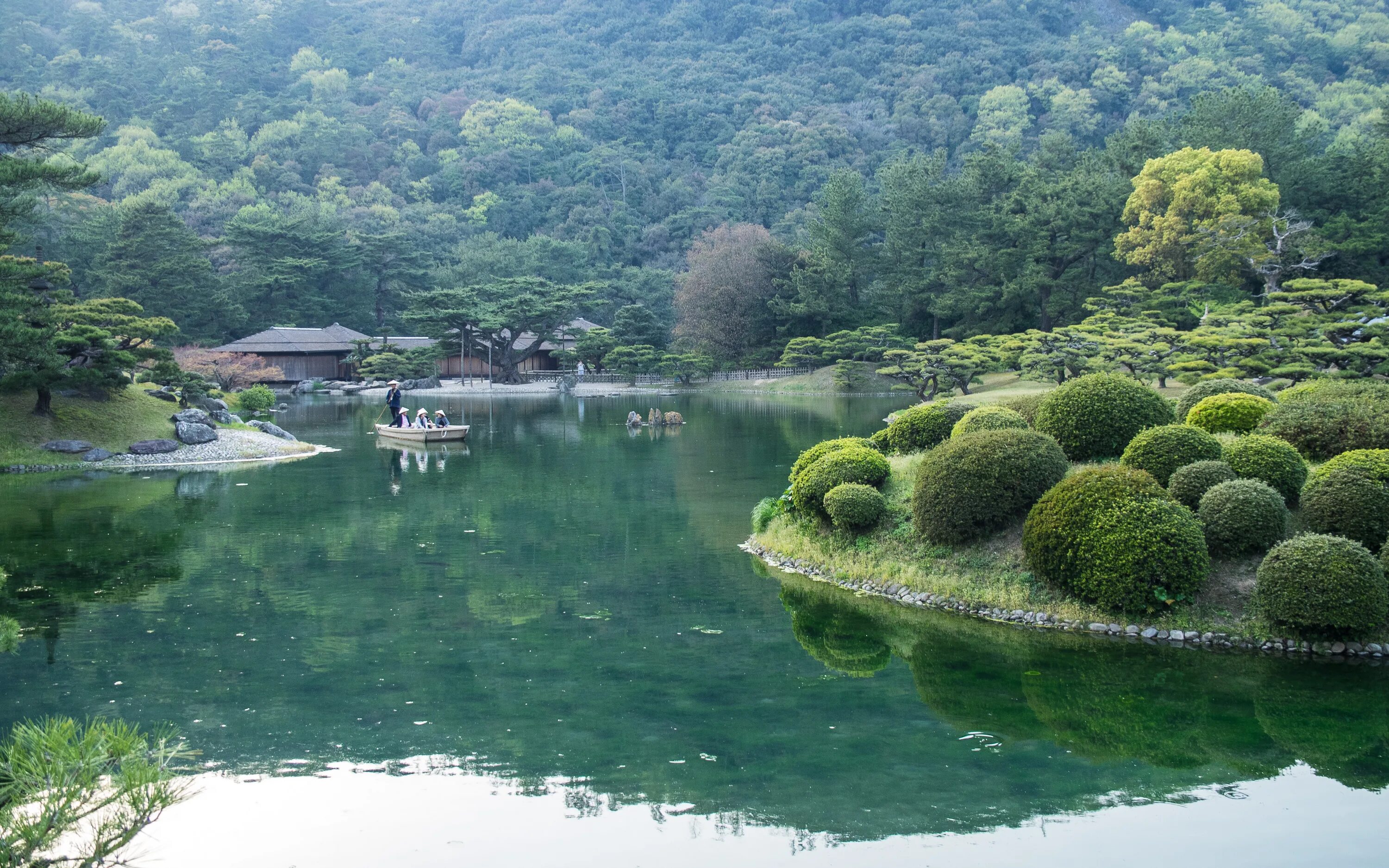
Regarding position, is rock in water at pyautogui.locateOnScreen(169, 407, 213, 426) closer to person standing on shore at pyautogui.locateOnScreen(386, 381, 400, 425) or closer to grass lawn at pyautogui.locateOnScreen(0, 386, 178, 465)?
grass lawn at pyautogui.locateOnScreen(0, 386, 178, 465)

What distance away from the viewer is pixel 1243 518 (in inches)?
374

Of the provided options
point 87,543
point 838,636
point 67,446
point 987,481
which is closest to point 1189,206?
point 987,481

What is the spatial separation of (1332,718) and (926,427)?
7.54 m

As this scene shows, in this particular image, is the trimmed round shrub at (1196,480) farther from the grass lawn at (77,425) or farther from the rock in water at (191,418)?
the rock in water at (191,418)

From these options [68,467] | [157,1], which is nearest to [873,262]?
[68,467]

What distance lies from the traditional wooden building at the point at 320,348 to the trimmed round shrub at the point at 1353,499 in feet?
152

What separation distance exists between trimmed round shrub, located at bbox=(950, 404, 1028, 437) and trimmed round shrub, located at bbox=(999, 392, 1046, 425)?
0.40 metres

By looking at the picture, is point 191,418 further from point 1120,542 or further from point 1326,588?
point 1326,588

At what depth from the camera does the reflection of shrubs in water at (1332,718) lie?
21.9 ft

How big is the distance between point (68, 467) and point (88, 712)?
16.1 m

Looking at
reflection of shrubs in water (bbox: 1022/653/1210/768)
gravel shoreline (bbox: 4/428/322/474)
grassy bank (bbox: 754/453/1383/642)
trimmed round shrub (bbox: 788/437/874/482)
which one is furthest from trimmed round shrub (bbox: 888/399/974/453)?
gravel shoreline (bbox: 4/428/322/474)

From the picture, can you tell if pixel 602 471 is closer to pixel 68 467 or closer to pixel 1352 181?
pixel 68 467

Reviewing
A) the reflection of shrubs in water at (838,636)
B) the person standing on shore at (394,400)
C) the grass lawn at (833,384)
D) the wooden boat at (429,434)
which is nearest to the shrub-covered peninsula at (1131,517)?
the reflection of shrubs in water at (838,636)

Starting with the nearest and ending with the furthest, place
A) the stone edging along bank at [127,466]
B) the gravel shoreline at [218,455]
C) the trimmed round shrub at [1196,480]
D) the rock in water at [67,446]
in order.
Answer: the trimmed round shrub at [1196,480] → the stone edging along bank at [127,466] → the gravel shoreline at [218,455] → the rock in water at [67,446]
